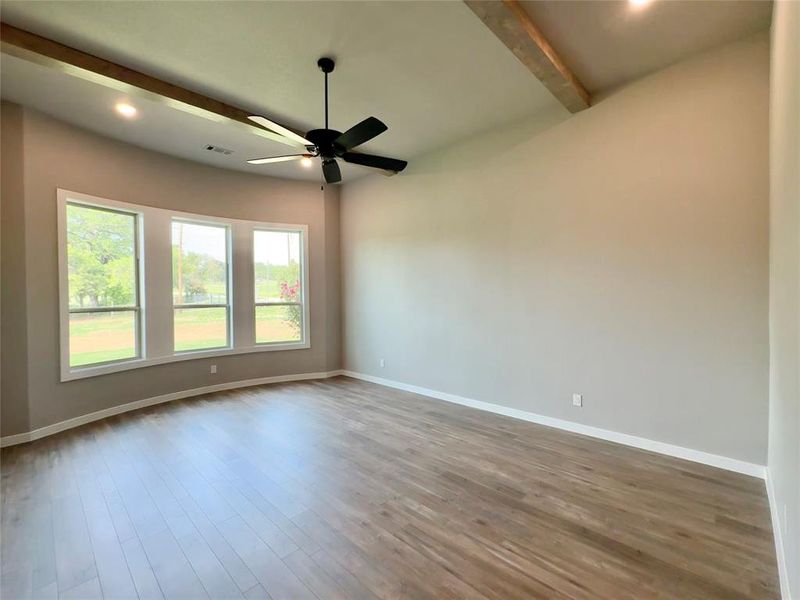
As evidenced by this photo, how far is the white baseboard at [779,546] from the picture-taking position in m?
1.65

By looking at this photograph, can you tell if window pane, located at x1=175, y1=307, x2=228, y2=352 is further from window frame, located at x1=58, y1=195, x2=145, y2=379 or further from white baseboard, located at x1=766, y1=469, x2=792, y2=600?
white baseboard, located at x1=766, y1=469, x2=792, y2=600

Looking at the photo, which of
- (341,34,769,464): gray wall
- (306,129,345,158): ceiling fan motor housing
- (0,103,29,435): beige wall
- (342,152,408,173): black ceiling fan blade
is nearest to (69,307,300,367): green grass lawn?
(0,103,29,435): beige wall

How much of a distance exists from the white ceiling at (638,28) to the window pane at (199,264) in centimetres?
480

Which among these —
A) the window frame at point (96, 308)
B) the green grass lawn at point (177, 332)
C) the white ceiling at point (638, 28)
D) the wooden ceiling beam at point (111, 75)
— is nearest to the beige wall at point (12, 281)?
the window frame at point (96, 308)

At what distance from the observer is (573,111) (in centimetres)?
357

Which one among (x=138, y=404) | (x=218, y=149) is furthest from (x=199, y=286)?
(x=218, y=149)

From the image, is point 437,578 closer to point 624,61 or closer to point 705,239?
point 705,239

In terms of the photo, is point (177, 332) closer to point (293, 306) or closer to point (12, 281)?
point (293, 306)

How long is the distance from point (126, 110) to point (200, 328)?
9.35ft

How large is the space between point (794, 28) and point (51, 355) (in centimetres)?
596

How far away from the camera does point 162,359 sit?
487 centimetres

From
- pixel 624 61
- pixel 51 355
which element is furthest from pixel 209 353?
pixel 624 61

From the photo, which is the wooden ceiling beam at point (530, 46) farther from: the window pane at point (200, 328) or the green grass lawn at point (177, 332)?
the window pane at point (200, 328)

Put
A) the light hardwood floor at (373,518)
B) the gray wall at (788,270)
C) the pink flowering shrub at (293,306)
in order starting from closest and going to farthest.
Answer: the gray wall at (788,270), the light hardwood floor at (373,518), the pink flowering shrub at (293,306)
